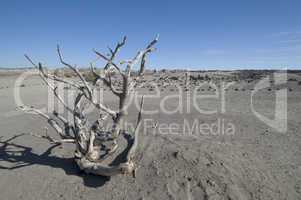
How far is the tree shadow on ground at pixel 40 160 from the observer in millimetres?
4133

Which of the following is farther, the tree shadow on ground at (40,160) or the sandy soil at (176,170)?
the tree shadow on ground at (40,160)

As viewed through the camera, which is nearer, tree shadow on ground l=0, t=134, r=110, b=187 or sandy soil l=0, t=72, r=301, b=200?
sandy soil l=0, t=72, r=301, b=200

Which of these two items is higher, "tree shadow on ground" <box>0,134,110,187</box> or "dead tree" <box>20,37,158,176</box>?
"dead tree" <box>20,37,158,176</box>

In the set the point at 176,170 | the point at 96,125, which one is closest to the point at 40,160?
the point at 96,125

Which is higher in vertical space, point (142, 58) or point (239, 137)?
point (142, 58)

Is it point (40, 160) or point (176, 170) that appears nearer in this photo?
point (176, 170)

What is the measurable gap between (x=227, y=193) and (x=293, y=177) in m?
1.45

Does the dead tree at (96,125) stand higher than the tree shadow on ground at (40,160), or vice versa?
the dead tree at (96,125)

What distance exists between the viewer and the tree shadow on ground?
413 cm

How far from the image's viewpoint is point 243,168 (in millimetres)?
4305

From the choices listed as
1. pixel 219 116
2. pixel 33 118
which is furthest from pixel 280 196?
pixel 33 118

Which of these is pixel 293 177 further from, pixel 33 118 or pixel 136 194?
pixel 33 118

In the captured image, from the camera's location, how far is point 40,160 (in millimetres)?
5074

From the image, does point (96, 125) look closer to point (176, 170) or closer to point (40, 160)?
point (40, 160)
